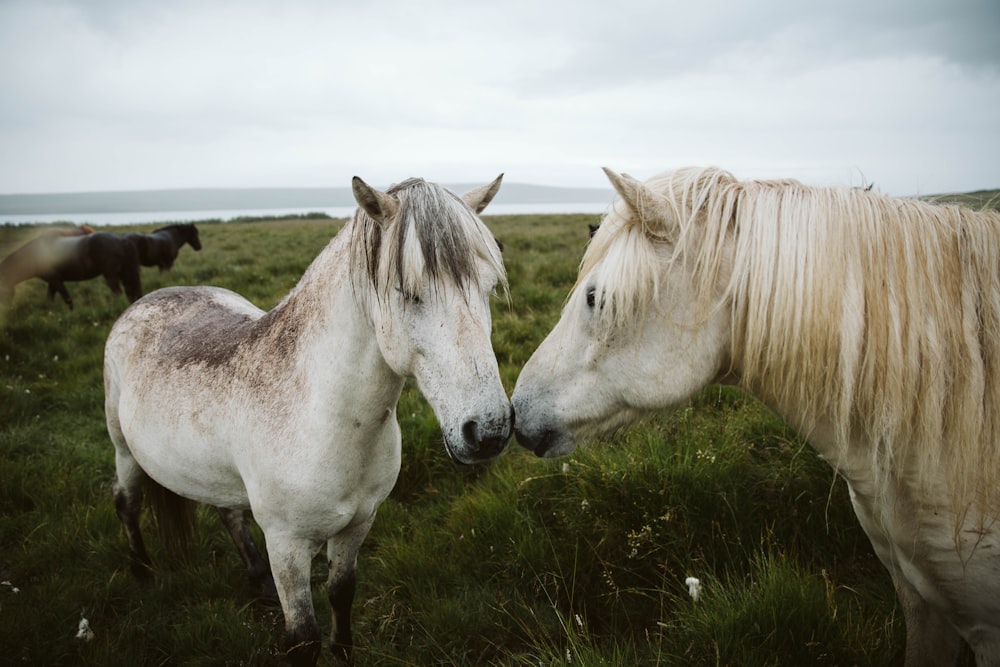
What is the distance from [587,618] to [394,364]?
170cm

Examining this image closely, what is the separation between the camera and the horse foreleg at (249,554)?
342 centimetres

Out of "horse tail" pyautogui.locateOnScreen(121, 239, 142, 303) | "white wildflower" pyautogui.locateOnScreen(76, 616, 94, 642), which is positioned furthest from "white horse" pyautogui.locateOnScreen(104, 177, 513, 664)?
"horse tail" pyautogui.locateOnScreen(121, 239, 142, 303)

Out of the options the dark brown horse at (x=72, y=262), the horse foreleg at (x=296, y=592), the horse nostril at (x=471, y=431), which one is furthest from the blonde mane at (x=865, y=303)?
the dark brown horse at (x=72, y=262)

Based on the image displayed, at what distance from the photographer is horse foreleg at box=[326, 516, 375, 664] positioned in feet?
8.72

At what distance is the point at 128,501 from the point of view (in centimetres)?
345

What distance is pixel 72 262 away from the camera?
10141 mm

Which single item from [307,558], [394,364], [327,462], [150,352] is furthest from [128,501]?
[394,364]

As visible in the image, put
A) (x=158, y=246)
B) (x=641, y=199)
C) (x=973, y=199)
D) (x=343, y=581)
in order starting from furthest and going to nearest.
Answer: (x=158, y=246)
(x=343, y=581)
(x=973, y=199)
(x=641, y=199)

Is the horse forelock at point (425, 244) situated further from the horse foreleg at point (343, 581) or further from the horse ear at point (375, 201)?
the horse foreleg at point (343, 581)

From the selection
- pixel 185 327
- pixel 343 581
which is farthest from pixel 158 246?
pixel 343 581

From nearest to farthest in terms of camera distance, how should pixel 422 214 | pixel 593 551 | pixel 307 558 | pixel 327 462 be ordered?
pixel 422 214 < pixel 327 462 < pixel 307 558 < pixel 593 551

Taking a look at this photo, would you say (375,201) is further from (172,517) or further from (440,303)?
(172,517)

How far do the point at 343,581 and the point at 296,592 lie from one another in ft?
1.01

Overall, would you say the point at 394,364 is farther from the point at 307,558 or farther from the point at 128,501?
the point at 128,501
